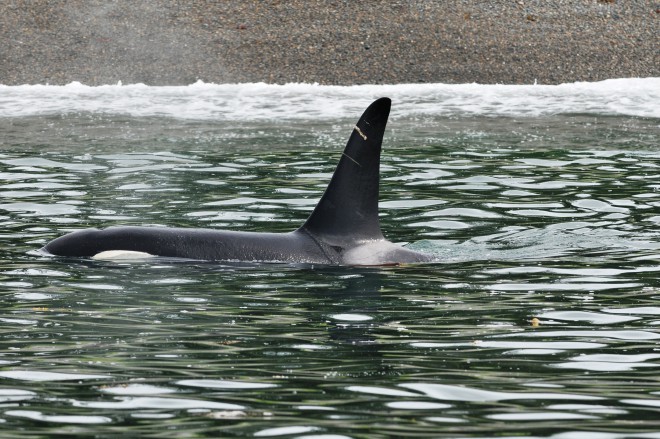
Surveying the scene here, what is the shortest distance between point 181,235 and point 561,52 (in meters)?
28.5

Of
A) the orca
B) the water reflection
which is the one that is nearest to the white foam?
the water reflection

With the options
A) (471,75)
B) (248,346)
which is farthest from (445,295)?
(471,75)

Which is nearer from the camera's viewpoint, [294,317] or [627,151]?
[294,317]

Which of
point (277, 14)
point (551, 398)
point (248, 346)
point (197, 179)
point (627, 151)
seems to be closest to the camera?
point (551, 398)

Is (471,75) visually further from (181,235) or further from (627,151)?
(181,235)

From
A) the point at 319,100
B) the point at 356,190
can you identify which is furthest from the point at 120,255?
the point at 319,100

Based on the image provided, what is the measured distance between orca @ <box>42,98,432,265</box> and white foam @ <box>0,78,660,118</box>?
16.9 m

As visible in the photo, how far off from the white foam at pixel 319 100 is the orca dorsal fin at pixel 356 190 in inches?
670

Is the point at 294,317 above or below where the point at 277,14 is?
below

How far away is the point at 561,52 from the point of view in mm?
39031

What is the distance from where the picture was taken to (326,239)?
12484mm

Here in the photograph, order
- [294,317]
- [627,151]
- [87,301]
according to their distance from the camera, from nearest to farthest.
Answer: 1. [294,317]
2. [87,301]
3. [627,151]

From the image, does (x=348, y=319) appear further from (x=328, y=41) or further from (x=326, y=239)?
(x=328, y=41)

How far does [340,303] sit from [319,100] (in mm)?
23223
